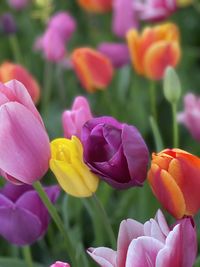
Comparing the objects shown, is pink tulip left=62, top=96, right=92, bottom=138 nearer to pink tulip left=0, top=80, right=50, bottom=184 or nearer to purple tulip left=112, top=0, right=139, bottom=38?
pink tulip left=0, top=80, right=50, bottom=184

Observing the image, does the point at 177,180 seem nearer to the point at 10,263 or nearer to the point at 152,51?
the point at 10,263

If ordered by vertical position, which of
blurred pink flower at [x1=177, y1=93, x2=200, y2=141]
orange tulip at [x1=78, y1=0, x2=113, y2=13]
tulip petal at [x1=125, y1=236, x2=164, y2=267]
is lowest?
blurred pink flower at [x1=177, y1=93, x2=200, y2=141]

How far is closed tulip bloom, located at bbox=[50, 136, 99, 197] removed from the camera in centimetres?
48

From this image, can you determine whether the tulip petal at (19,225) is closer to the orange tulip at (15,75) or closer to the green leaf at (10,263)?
the green leaf at (10,263)

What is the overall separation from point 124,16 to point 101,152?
552mm

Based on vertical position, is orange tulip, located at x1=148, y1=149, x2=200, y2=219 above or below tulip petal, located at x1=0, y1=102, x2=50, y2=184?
below

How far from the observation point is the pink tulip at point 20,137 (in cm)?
46

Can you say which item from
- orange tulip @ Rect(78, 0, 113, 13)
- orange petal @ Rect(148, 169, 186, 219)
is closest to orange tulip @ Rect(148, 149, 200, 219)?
orange petal @ Rect(148, 169, 186, 219)

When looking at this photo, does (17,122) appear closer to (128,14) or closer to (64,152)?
(64,152)

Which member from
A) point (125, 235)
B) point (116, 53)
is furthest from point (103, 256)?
point (116, 53)

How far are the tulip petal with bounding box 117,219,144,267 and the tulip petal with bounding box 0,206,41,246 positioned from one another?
104mm

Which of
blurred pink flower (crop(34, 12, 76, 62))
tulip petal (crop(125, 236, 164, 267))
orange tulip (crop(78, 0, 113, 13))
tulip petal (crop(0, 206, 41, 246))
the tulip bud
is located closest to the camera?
tulip petal (crop(125, 236, 164, 267))

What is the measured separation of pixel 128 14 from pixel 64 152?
1.82 feet

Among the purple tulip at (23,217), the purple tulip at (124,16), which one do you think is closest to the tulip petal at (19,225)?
the purple tulip at (23,217)
